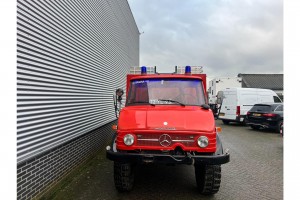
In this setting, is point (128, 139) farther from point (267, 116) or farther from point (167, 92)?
point (267, 116)

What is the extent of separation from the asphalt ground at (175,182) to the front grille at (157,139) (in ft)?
3.73

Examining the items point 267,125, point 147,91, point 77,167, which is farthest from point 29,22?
point 267,125

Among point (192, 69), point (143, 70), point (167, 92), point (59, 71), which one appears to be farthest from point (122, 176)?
point (192, 69)

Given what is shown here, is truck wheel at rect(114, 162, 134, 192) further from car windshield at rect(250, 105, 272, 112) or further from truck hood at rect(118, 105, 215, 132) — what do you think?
car windshield at rect(250, 105, 272, 112)

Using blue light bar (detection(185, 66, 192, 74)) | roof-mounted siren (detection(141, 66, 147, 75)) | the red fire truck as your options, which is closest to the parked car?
blue light bar (detection(185, 66, 192, 74))

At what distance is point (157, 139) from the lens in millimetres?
4328

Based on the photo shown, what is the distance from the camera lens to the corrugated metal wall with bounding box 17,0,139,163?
4.11 m

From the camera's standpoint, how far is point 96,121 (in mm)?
8477

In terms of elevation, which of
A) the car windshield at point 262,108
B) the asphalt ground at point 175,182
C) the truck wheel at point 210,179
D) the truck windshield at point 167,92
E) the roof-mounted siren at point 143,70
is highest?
the roof-mounted siren at point 143,70

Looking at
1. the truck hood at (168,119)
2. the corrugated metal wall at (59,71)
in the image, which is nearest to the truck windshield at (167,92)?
the truck hood at (168,119)

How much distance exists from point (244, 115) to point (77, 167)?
12907mm

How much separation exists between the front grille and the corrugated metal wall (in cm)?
193

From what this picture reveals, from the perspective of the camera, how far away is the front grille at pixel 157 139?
4.29m

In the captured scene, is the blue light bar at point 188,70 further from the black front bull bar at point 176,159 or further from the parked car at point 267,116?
the parked car at point 267,116
